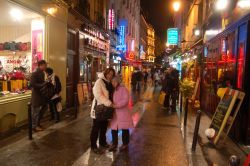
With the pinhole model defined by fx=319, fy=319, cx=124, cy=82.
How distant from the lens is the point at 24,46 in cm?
1234

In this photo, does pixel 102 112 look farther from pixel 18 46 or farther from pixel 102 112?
pixel 18 46

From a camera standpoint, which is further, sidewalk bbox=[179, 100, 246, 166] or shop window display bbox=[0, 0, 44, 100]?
shop window display bbox=[0, 0, 44, 100]

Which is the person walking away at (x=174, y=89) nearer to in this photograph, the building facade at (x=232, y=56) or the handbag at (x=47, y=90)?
the building facade at (x=232, y=56)

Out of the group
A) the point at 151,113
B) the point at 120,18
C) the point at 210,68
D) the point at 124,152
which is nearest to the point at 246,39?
the point at 124,152

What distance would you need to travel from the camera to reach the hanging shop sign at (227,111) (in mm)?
7530

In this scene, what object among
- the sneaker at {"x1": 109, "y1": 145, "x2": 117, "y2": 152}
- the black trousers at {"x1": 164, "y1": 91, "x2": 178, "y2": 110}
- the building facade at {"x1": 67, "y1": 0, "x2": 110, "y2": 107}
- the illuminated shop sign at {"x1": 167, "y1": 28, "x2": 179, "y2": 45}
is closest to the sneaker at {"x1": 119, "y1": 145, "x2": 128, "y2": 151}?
the sneaker at {"x1": 109, "y1": 145, "x2": 117, "y2": 152}

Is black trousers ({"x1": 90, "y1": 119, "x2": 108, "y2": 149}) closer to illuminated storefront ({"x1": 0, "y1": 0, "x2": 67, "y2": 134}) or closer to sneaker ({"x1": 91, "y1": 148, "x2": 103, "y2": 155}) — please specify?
sneaker ({"x1": 91, "y1": 148, "x2": 103, "y2": 155})

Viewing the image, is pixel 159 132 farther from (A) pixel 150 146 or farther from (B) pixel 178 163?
(B) pixel 178 163

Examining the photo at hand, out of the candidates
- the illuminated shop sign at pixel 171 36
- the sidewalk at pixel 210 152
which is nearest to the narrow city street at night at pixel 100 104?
the sidewalk at pixel 210 152

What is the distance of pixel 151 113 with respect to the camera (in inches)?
530

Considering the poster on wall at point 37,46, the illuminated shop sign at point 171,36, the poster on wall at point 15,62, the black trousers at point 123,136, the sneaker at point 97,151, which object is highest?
the illuminated shop sign at point 171,36

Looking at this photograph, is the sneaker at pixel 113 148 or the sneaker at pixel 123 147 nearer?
the sneaker at pixel 113 148

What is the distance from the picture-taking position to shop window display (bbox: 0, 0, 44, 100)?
401 inches

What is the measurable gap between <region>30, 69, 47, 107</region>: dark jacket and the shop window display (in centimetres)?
100
